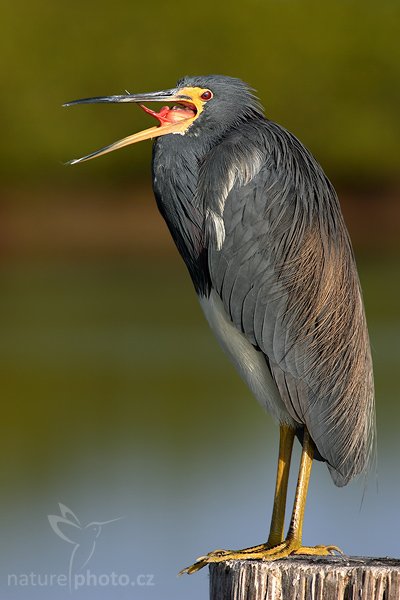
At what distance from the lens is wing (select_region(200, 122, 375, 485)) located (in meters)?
4.14

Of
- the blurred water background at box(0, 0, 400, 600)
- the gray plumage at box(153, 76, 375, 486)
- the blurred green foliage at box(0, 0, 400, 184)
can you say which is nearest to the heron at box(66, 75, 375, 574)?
the gray plumage at box(153, 76, 375, 486)

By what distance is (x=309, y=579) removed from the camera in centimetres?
357

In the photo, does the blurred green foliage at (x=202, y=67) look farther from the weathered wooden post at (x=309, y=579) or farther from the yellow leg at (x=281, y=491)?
the weathered wooden post at (x=309, y=579)

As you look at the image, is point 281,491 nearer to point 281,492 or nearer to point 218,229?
point 281,492

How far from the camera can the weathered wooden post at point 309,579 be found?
3.49 meters

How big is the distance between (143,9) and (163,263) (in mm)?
19571

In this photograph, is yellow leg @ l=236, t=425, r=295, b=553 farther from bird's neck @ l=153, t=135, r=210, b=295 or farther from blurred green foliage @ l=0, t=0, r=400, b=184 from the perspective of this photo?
blurred green foliage @ l=0, t=0, r=400, b=184

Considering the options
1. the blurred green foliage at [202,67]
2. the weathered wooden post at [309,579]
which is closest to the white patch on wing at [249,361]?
the weathered wooden post at [309,579]

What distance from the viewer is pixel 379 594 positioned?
11.4 feet

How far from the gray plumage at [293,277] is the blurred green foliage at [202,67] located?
3183 cm

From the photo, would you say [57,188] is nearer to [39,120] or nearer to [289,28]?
[39,120]

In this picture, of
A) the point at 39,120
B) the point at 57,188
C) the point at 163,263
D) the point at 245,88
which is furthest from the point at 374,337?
the point at 39,120

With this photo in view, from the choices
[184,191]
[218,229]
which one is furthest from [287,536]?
[184,191]

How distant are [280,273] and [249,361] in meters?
0.31
